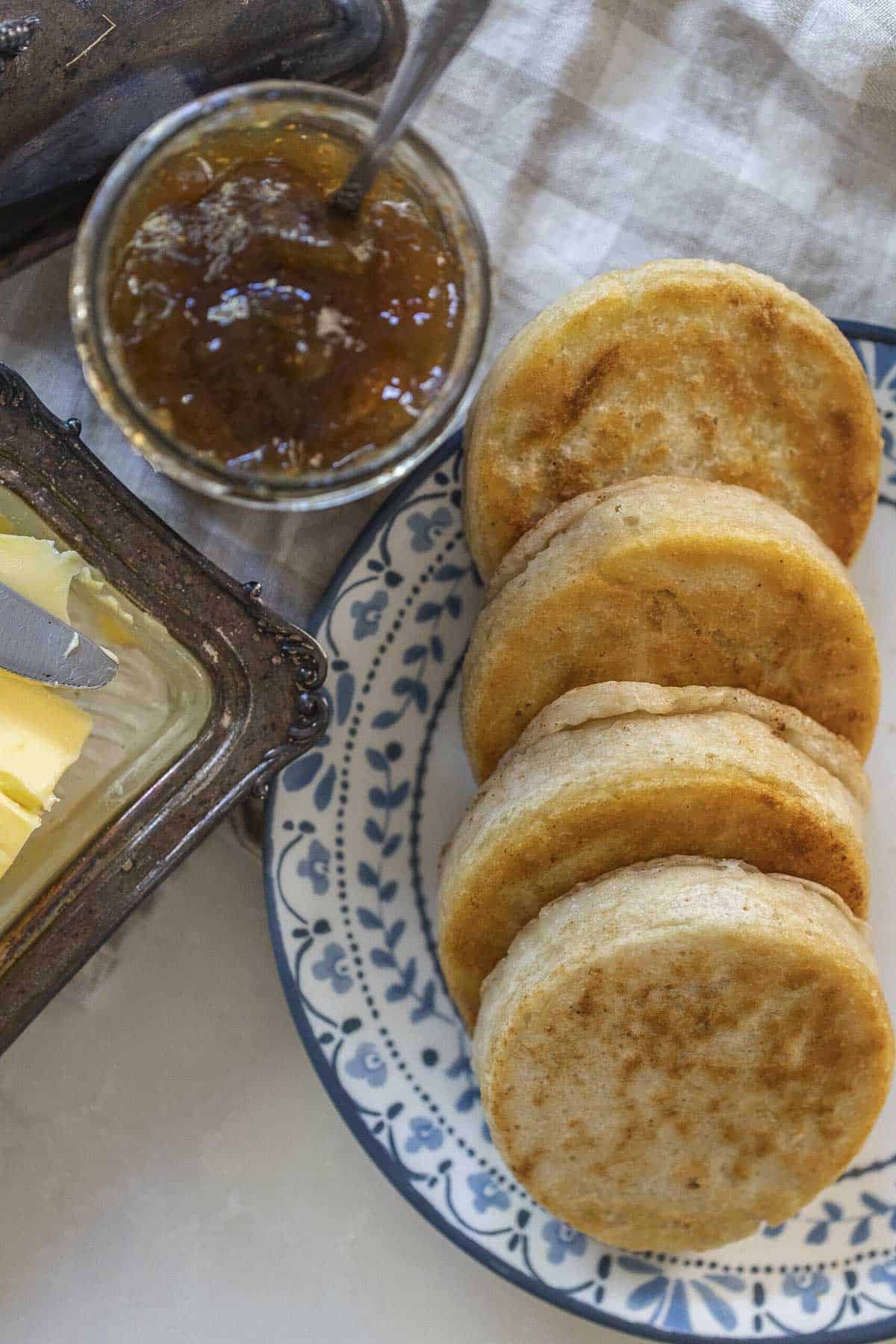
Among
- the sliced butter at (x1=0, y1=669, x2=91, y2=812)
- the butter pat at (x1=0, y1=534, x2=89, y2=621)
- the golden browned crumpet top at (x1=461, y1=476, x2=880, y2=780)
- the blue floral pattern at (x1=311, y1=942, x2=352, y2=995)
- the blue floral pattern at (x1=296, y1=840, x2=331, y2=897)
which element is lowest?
the blue floral pattern at (x1=311, y1=942, x2=352, y2=995)

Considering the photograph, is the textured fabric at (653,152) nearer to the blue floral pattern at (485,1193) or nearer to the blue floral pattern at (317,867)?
the blue floral pattern at (317,867)

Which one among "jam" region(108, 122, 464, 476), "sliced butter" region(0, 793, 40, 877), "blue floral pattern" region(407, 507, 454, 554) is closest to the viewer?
"jam" region(108, 122, 464, 476)

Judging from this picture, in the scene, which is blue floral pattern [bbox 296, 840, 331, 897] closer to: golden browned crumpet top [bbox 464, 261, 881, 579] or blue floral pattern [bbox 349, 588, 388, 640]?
blue floral pattern [bbox 349, 588, 388, 640]

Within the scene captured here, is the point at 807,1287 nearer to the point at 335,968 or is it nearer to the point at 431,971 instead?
the point at 431,971

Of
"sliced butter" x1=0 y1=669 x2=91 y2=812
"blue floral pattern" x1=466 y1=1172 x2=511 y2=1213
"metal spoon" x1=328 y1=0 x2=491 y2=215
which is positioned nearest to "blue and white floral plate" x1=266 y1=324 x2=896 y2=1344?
"blue floral pattern" x1=466 y1=1172 x2=511 y2=1213

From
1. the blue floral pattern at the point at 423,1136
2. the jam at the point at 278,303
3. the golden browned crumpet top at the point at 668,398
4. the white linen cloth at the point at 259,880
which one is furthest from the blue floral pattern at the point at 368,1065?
the jam at the point at 278,303

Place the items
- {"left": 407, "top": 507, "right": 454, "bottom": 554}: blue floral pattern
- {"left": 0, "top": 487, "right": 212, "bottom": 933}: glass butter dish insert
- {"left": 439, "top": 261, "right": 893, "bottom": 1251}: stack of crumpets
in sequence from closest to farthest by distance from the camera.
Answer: {"left": 439, "top": 261, "right": 893, "bottom": 1251}: stack of crumpets < {"left": 0, "top": 487, "right": 212, "bottom": 933}: glass butter dish insert < {"left": 407, "top": 507, "right": 454, "bottom": 554}: blue floral pattern

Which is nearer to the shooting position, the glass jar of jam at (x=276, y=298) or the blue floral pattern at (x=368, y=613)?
the glass jar of jam at (x=276, y=298)
